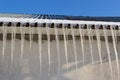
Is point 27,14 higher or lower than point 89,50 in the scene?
higher

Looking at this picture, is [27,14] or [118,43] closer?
[118,43]

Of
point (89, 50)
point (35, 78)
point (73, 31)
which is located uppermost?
point (73, 31)

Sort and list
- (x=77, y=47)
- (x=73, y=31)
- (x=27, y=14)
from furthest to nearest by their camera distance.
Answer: (x=27, y=14) → (x=77, y=47) → (x=73, y=31)

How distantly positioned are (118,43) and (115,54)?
0.21 metres

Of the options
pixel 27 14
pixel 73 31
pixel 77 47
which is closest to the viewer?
pixel 73 31

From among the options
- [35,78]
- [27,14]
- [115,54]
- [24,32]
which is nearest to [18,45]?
[24,32]

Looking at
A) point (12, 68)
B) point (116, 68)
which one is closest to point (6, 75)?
point (12, 68)

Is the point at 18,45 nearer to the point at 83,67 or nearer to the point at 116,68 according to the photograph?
the point at 83,67

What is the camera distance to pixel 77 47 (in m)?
6.34

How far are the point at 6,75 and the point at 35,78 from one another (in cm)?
49

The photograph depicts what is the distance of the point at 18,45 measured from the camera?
20.4 feet

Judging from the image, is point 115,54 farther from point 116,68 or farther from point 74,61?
point 74,61

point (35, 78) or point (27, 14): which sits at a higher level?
point (27, 14)

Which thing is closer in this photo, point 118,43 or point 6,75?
point 6,75
